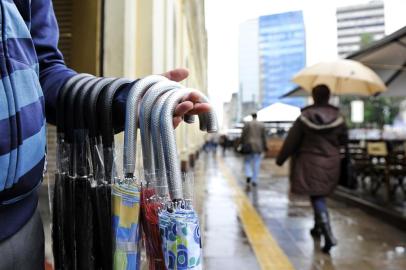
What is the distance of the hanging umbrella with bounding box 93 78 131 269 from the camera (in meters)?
0.98

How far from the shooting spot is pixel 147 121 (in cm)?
98

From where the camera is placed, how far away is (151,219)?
943 mm

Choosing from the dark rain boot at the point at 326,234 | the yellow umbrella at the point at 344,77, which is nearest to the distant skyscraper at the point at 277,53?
the yellow umbrella at the point at 344,77

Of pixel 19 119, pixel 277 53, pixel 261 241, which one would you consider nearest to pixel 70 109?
pixel 19 119

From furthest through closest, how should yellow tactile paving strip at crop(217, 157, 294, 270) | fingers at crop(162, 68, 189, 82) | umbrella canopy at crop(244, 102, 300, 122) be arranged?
umbrella canopy at crop(244, 102, 300, 122)
yellow tactile paving strip at crop(217, 157, 294, 270)
fingers at crop(162, 68, 189, 82)

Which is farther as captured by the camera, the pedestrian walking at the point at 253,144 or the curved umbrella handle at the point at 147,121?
the pedestrian walking at the point at 253,144

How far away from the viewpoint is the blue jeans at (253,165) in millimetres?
10094

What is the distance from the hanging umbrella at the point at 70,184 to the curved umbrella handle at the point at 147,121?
0.65 feet

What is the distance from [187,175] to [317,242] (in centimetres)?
426

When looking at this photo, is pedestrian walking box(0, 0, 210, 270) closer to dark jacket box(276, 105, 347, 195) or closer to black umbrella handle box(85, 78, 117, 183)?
black umbrella handle box(85, 78, 117, 183)

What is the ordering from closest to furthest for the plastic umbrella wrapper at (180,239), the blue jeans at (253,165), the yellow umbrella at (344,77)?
the plastic umbrella wrapper at (180,239) < the yellow umbrella at (344,77) < the blue jeans at (253,165)

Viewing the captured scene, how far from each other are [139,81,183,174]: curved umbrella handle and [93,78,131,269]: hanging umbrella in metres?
0.10

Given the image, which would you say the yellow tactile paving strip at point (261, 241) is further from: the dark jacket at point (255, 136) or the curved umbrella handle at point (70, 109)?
the curved umbrella handle at point (70, 109)

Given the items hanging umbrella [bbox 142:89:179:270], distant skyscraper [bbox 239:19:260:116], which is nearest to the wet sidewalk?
hanging umbrella [bbox 142:89:179:270]
